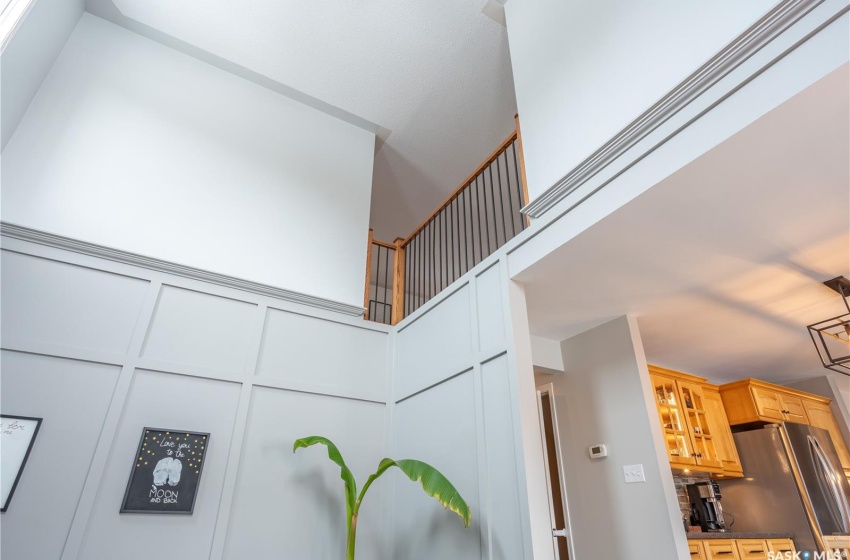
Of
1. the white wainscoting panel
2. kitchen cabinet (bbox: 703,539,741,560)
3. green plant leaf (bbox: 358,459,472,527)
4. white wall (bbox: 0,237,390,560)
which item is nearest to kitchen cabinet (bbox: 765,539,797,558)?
kitchen cabinet (bbox: 703,539,741,560)

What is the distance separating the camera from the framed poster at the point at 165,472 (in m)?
2.60

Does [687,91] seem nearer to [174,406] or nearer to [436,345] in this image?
[436,345]

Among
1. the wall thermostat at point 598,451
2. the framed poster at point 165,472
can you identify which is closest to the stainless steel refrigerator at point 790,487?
the wall thermostat at point 598,451

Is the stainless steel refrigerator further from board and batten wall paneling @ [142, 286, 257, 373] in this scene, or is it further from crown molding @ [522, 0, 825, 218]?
board and batten wall paneling @ [142, 286, 257, 373]

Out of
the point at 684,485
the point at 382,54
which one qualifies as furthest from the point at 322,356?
the point at 684,485

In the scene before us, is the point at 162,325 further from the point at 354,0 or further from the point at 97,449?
the point at 354,0

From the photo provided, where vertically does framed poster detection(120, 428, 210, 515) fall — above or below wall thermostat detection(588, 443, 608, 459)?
below

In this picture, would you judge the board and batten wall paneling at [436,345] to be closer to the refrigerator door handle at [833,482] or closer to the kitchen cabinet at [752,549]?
the kitchen cabinet at [752,549]

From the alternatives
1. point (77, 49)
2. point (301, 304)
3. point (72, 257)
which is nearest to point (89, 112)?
point (77, 49)

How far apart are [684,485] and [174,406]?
15.5 feet

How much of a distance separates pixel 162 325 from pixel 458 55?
3317 millimetres

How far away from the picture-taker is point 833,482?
168 inches

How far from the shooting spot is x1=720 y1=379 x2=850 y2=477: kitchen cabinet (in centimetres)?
466

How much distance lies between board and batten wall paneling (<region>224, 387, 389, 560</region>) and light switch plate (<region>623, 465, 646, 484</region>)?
180 cm
